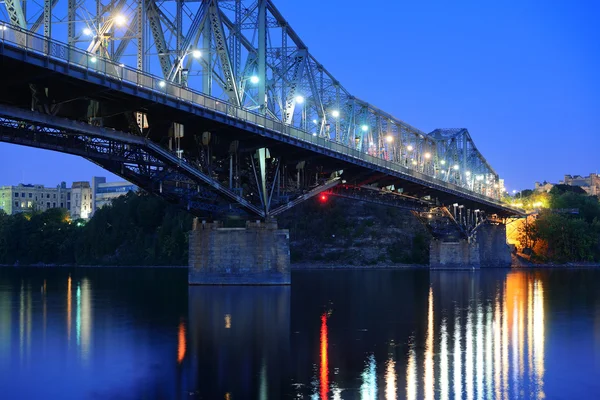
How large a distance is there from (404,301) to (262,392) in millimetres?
34580

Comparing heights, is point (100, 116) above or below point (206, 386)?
above

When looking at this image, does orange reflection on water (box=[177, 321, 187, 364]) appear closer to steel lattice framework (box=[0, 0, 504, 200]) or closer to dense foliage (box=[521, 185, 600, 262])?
steel lattice framework (box=[0, 0, 504, 200])

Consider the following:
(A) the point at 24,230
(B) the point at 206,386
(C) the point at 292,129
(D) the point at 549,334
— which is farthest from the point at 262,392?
(A) the point at 24,230

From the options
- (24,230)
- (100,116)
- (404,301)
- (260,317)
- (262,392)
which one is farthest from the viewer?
(24,230)

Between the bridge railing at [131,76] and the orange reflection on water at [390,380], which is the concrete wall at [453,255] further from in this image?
the orange reflection on water at [390,380]

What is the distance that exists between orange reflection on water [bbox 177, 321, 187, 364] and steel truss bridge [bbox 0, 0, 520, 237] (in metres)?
14.2

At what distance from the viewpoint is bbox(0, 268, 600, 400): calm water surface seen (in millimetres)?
24641

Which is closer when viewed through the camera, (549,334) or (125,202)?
(549,334)

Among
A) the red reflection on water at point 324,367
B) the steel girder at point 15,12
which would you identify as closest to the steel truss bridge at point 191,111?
the steel girder at point 15,12

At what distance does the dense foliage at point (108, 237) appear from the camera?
466 ft

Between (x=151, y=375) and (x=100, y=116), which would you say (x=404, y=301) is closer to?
(x=100, y=116)

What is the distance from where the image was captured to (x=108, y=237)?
15125 centimetres

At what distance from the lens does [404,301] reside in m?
57.3

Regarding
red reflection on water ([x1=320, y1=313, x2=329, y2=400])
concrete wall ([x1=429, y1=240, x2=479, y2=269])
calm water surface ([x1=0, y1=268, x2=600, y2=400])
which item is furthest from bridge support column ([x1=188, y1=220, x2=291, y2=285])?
concrete wall ([x1=429, y1=240, x2=479, y2=269])
